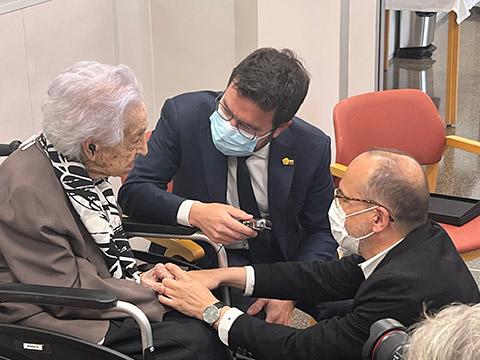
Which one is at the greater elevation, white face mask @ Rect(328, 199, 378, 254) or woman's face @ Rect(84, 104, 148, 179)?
woman's face @ Rect(84, 104, 148, 179)

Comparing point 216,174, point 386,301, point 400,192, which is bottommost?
point 386,301

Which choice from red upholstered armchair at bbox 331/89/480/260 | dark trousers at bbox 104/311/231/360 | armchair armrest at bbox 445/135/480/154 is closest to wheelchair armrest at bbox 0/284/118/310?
dark trousers at bbox 104/311/231/360

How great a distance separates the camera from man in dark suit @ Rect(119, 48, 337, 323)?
243cm

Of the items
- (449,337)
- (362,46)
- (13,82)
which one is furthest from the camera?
(362,46)

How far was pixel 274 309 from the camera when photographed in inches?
96.7

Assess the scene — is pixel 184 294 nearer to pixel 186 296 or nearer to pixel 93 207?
pixel 186 296

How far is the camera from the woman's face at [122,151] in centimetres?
209

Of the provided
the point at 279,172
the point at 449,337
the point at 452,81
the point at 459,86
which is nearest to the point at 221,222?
the point at 279,172

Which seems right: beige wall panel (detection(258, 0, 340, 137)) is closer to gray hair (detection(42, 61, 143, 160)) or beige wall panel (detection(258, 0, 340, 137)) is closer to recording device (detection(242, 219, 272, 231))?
recording device (detection(242, 219, 272, 231))

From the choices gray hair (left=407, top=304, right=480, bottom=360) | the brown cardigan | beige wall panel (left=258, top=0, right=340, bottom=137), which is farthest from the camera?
beige wall panel (left=258, top=0, right=340, bottom=137)

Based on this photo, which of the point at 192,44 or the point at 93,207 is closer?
the point at 93,207

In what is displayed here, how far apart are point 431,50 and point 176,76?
3730 millimetres

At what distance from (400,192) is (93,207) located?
0.77 metres

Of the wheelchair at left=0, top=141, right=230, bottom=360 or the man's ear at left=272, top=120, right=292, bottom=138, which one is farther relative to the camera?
the man's ear at left=272, top=120, right=292, bottom=138
